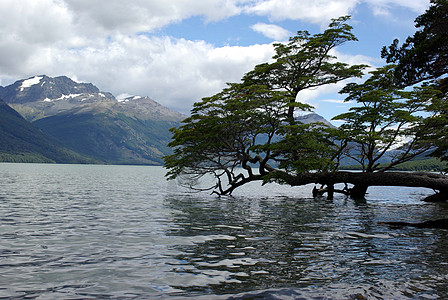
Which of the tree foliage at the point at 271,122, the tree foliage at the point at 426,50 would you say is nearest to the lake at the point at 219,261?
the tree foliage at the point at 426,50

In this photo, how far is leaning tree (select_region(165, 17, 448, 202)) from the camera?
108 feet

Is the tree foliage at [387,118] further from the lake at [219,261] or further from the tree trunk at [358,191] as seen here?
the lake at [219,261]

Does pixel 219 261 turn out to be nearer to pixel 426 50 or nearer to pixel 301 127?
pixel 426 50

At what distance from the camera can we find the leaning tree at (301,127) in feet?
108

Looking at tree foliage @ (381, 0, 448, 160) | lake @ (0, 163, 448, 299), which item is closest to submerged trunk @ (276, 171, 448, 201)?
tree foliage @ (381, 0, 448, 160)

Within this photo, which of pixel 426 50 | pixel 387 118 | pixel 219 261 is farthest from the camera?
pixel 387 118

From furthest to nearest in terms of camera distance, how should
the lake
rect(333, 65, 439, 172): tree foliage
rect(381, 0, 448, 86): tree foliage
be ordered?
rect(333, 65, 439, 172): tree foliage
rect(381, 0, 448, 86): tree foliage
the lake

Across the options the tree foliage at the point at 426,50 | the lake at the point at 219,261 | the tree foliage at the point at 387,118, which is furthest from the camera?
the tree foliage at the point at 387,118

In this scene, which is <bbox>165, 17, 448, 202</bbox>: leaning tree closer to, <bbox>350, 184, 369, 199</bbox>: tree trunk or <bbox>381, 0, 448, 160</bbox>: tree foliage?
<bbox>350, 184, 369, 199</bbox>: tree trunk

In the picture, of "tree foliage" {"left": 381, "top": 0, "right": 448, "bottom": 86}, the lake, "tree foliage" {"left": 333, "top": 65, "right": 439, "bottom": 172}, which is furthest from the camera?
"tree foliage" {"left": 333, "top": 65, "right": 439, "bottom": 172}

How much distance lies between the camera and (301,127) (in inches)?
1314

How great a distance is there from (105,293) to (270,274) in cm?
411

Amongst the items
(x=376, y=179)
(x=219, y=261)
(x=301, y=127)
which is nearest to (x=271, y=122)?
(x=301, y=127)

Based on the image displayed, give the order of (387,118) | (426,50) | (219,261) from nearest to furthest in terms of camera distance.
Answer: (219,261), (426,50), (387,118)
